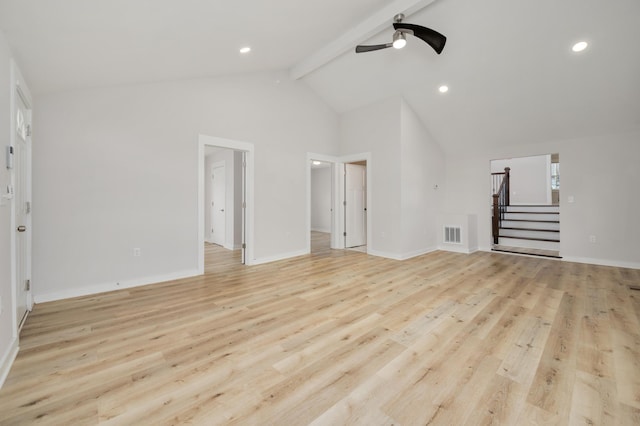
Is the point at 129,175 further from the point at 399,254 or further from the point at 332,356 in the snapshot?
the point at 399,254

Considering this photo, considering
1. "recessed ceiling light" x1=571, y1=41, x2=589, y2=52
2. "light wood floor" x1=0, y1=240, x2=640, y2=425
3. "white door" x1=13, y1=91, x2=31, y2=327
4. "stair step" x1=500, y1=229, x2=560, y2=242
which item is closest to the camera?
"light wood floor" x1=0, y1=240, x2=640, y2=425

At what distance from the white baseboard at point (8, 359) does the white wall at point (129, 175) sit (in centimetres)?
127

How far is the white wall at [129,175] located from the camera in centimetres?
296

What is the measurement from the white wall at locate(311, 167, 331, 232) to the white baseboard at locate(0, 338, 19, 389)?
318 inches

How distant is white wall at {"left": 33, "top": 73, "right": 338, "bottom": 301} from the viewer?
9.70ft

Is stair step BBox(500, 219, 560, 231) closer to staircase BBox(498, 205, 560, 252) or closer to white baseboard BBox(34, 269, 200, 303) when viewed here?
staircase BBox(498, 205, 560, 252)

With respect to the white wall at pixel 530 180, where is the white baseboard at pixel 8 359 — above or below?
below

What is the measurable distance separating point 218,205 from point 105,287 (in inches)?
147

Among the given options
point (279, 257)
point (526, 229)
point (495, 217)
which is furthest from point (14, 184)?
point (526, 229)

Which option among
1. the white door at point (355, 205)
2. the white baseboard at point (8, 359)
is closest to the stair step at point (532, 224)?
the white door at point (355, 205)

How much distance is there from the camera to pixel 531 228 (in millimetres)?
6719

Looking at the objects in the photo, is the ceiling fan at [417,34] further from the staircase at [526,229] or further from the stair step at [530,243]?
the stair step at [530,243]

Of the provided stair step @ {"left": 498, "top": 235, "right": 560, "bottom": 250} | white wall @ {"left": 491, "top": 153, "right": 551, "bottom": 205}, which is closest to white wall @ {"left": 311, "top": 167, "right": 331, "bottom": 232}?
stair step @ {"left": 498, "top": 235, "right": 560, "bottom": 250}

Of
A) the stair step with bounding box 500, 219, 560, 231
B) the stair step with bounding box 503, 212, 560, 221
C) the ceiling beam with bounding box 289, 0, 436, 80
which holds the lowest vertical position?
the stair step with bounding box 500, 219, 560, 231
